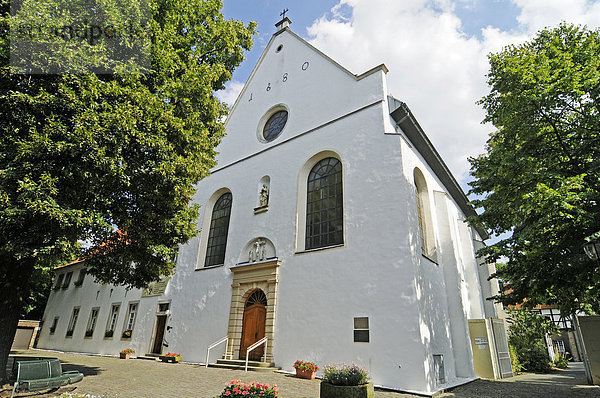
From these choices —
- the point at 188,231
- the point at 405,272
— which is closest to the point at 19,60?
the point at 188,231

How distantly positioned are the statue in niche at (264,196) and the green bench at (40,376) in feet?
29.7

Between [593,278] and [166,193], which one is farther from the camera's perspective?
[166,193]

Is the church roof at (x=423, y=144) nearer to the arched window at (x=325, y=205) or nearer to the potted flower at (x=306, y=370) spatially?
the arched window at (x=325, y=205)

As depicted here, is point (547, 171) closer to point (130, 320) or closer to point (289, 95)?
point (289, 95)

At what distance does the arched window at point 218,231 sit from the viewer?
15.8 meters

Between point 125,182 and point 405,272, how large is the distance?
7.66m

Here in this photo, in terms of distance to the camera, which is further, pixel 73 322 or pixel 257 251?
pixel 73 322

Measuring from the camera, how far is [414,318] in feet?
29.3

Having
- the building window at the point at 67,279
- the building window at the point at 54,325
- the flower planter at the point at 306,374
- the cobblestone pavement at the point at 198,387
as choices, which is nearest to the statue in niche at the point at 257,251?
the cobblestone pavement at the point at 198,387

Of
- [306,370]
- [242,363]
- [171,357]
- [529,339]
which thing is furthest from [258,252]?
[529,339]

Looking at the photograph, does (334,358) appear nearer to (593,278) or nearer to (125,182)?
(593,278)

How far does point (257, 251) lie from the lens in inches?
536

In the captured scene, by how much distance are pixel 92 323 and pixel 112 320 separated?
2.79m

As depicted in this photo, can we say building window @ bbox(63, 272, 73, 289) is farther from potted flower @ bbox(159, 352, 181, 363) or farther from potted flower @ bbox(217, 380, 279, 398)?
potted flower @ bbox(217, 380, 279, 398)
